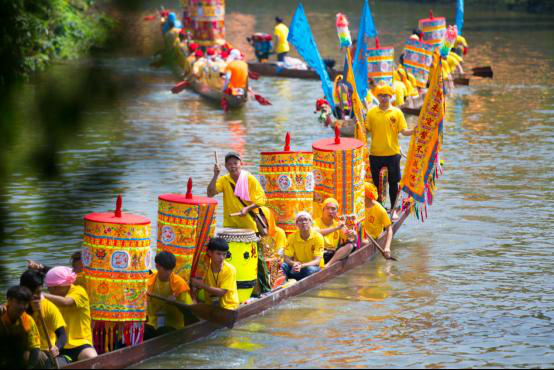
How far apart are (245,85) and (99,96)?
939 inches

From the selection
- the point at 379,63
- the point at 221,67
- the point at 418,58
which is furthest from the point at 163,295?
the point at 221,67

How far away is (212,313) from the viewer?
32.9ft

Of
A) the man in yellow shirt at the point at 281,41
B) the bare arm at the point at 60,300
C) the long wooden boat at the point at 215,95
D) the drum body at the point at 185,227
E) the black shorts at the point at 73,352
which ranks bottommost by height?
the black shorts at the point at 73,352

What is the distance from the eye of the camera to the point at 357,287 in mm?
12469

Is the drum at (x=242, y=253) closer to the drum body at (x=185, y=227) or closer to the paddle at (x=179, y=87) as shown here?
the drum body at (x=185, y=227)

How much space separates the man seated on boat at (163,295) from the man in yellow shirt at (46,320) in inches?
48.7

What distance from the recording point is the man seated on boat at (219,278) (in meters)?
9.77

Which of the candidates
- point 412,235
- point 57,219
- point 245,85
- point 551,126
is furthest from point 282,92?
point 57,219

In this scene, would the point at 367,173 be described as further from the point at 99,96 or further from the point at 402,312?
the point at 99,96

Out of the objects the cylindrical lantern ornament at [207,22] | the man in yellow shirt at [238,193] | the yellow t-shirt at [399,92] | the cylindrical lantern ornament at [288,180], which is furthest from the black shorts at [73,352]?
the cylindrical lantern ornament at [207,22]

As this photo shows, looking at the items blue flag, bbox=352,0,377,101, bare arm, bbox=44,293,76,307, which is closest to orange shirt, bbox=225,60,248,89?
blue flag, bbox=352,0,377,101

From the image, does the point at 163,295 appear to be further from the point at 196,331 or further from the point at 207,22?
the point at 207,22

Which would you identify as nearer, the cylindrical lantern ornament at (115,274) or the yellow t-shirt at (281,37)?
the cylindrical lantern ornament at (115,274)

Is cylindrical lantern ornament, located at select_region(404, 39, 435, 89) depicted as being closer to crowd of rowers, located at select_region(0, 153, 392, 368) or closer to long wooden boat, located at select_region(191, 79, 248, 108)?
long wooden boat, located at select_region(191, 79, 248, 108)
